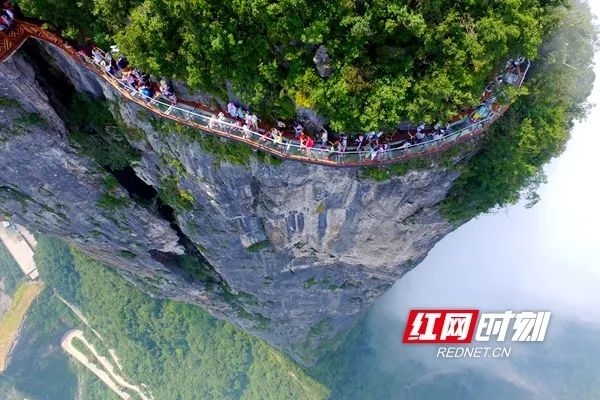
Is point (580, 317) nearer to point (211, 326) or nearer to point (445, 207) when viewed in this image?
point (445, 207)

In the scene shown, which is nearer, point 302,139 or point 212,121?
point 212,121

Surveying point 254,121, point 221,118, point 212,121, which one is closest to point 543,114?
point 254,121

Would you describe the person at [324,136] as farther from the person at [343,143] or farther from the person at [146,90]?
the person at [146,90]

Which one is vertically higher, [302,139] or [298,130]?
[298,130]

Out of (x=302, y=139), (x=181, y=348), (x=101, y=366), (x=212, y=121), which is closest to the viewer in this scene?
(x=212, y=121)

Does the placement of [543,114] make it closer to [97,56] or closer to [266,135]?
[266,135]

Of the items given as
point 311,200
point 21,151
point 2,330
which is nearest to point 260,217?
point 311,200

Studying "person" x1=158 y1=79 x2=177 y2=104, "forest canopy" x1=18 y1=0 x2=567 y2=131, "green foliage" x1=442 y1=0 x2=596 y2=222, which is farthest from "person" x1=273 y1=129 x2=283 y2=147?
"green foliage" x1=442 y1=0 x2=596 y2=222
